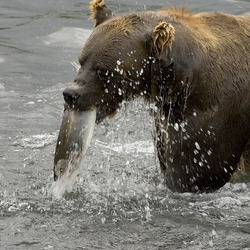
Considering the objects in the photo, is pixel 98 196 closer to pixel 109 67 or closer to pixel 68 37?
pixel 109 67

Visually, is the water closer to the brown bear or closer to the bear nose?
the brown bear

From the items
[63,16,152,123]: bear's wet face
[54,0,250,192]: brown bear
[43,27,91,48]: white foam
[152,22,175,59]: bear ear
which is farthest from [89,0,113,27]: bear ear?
[43,27,91,48]: white foam

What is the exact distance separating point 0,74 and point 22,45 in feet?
4.10

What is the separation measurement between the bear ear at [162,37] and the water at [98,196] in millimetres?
582

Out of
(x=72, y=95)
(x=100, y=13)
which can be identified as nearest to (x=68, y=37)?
(x=100, y=13)

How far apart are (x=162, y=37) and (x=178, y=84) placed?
1.38ft

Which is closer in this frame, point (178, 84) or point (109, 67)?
point (109, 67)

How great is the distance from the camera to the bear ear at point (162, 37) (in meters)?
6.29

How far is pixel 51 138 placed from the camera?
9008mm

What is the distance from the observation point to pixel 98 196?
7.25 meters

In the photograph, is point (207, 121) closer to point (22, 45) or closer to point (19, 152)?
point (19, 152)

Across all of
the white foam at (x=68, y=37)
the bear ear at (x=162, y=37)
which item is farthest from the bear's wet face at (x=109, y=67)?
the white foam at (x=68, y=37)

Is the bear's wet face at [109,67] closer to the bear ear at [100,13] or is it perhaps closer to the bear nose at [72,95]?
→ the bear nose at [72,95]

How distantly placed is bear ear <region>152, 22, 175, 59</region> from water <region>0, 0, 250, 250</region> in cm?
58
